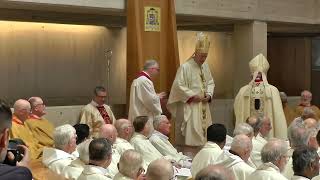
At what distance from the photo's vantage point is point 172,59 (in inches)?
391

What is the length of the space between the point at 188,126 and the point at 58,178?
4068mm

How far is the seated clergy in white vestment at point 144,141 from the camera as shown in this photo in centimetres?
689

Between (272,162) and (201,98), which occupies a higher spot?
(201,98)

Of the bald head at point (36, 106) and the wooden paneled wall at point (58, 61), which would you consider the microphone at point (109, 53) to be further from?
the bald head at point (36, 106)

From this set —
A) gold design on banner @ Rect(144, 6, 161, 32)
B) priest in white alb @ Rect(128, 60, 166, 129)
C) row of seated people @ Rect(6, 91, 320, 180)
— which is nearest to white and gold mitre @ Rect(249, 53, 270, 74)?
gold design on banner @ Rect(144, 6, 161, 32)

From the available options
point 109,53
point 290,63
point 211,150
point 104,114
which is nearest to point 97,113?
point 104,114

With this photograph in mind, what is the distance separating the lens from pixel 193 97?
9125mm

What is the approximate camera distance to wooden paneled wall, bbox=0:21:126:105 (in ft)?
36.3

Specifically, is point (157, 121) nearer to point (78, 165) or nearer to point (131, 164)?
point (78, 165)

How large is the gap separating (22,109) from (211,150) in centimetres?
289

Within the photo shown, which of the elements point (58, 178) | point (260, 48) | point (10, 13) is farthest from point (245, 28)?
point (58, 178)

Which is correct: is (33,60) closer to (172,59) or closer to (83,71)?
(83,71)

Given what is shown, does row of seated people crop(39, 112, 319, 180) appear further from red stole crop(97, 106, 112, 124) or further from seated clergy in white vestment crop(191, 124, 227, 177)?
red stole crop(97, 106, 112, 124)

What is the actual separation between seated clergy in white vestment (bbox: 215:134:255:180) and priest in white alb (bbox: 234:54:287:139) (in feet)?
13.7
